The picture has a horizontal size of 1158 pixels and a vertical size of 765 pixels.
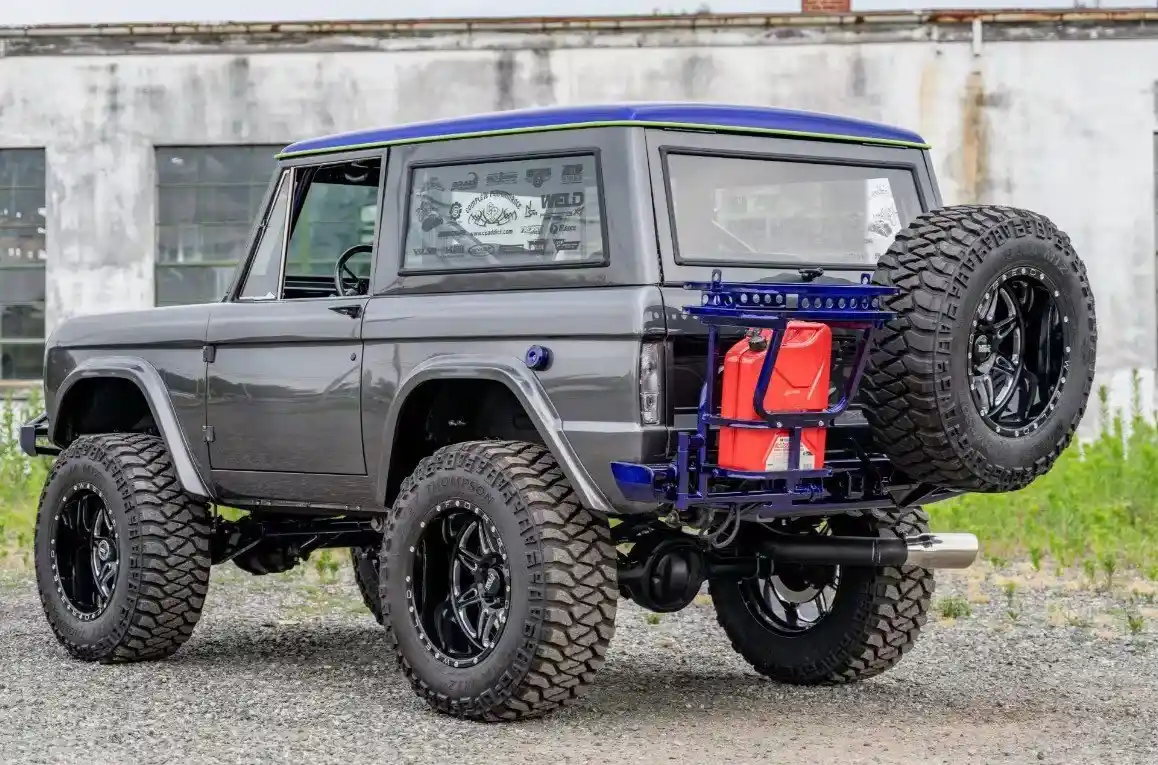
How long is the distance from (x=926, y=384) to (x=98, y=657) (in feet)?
12.9

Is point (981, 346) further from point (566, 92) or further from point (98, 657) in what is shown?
point (566, 92)

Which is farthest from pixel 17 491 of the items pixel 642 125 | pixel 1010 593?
pixel 642 125

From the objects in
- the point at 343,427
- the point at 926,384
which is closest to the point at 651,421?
the point at 926,384

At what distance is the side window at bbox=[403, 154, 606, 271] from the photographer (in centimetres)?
620

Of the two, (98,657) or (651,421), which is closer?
(651,421)

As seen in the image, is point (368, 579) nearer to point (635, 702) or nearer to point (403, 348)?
point (635, 702)

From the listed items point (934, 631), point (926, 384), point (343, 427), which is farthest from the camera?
point (934, 631)

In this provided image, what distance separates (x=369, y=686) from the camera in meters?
7.22

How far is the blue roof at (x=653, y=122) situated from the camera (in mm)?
6152

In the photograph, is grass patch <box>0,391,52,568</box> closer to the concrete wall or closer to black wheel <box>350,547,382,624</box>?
the concrete wall

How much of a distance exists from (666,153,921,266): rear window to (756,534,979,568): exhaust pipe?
3.28 ft

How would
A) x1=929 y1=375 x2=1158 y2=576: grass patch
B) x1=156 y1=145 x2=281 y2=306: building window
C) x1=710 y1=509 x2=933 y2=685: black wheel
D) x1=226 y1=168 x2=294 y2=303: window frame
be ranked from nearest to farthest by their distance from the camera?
x1=710 y1=509 x2=933 y2=685: black wheel
x1=226 y1=168 x2=294 y2=303: window frame
x1=929 y1=375 x2=1158 y2=576: grass patch
x1=156 y1=145 x2=281 y2=306: building window

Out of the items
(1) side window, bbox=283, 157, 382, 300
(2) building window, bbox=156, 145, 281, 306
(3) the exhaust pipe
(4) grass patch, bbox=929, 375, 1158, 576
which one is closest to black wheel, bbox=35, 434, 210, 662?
(1) side window, bbox=283, 157, 382, 300

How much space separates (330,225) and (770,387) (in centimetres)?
285
